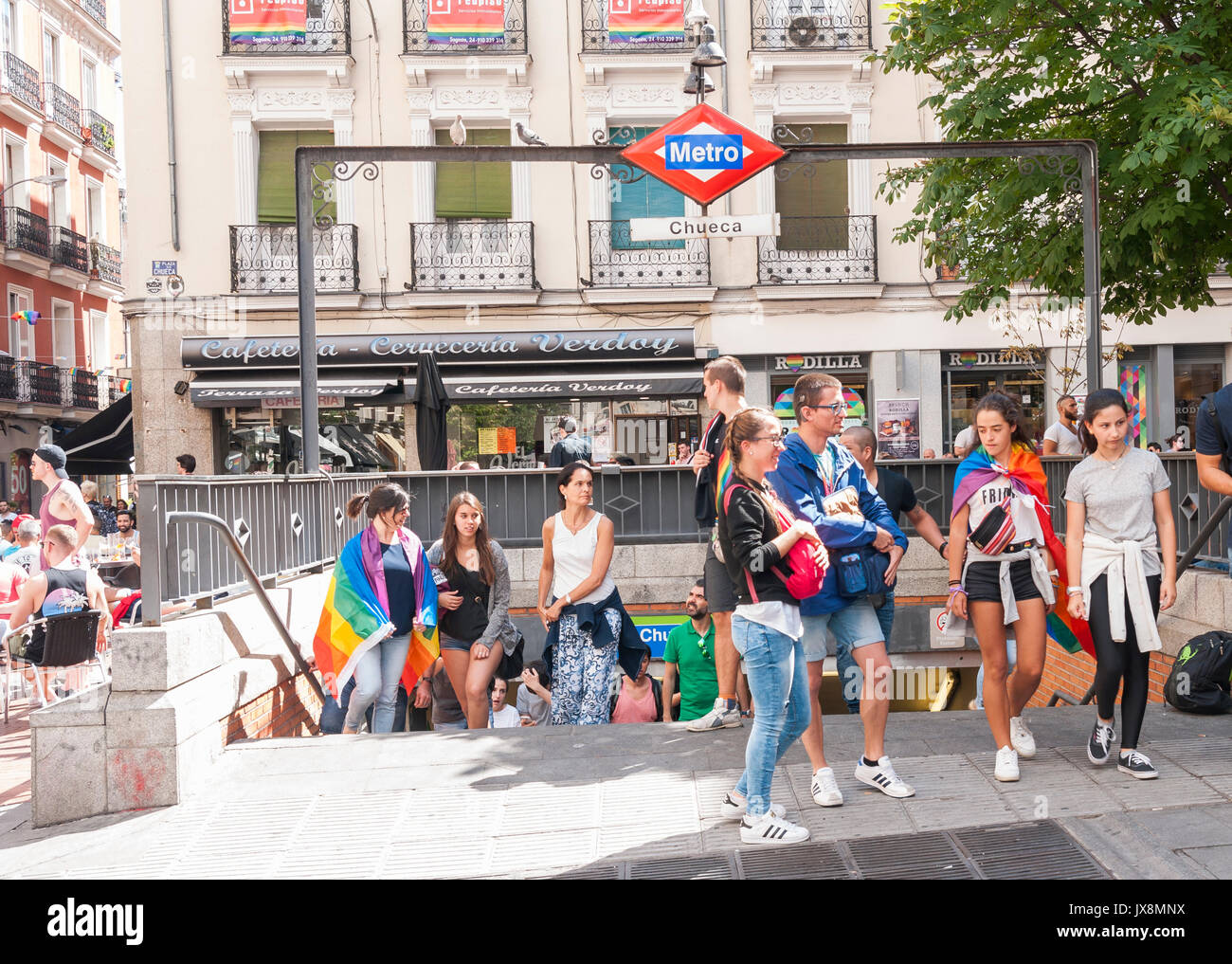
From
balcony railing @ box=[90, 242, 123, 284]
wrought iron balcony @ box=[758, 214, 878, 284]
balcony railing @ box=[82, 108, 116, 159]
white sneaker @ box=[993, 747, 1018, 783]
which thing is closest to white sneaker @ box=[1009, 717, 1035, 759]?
white sneaker @ box=[993, 747, 1018, 783]

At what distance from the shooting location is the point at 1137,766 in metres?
5.09

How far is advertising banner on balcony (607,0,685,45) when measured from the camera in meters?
19.6

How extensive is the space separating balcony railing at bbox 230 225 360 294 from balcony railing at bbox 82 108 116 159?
18.9 meters

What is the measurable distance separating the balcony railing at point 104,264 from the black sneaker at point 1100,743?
116 ft

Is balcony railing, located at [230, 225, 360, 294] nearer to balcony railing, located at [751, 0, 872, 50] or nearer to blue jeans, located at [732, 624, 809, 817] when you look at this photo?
balcony railing, located at [751, 0, 872, 50]

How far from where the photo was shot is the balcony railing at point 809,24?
19.8 metres

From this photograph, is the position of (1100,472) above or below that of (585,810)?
above

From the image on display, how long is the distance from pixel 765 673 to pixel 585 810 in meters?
1.11

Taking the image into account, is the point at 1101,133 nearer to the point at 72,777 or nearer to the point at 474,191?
the point at 72,777

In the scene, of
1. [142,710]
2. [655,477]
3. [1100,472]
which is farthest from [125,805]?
[655,477]

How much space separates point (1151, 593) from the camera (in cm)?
517

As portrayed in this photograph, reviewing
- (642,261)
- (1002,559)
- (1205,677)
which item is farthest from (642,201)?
(1002,559)

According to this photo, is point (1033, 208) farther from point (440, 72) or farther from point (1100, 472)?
point (440, 72)

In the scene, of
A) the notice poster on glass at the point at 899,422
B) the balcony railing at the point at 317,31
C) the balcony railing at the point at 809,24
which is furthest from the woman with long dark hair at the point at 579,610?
the balcony railing at the point at 317,31
